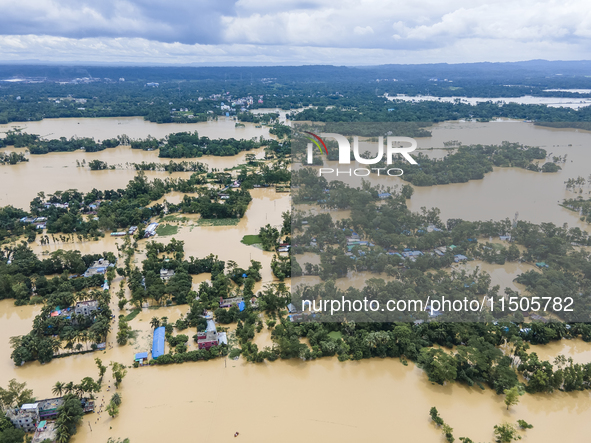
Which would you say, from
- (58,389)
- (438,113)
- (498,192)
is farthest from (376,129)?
(438,113)

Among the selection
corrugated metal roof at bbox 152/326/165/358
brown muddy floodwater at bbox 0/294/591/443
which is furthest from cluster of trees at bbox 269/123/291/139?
brown muddy floodwater at bbox 0/294/591/443

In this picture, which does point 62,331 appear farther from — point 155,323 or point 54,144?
point 54,144

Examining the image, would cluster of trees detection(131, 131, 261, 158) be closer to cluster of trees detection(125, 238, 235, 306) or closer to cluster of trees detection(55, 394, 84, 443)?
cluster of trees detection(125, 238, 235, 306)

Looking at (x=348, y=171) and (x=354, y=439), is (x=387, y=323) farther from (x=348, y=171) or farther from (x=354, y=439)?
(x=348, y=171)

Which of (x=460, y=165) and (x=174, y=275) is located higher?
(x=460, y=165)

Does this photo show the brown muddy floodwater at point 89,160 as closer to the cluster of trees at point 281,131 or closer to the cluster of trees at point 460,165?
the cluster of trees at point 281,131

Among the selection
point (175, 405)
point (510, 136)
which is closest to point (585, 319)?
point (510, 136)
